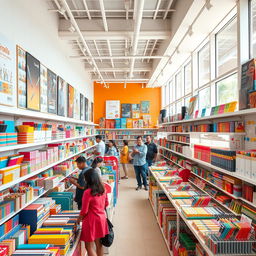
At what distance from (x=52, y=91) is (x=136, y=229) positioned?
377 centimetres

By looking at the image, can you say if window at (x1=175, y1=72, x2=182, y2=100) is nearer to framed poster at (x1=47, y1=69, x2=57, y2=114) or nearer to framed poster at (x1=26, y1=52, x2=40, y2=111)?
framed poster at (x1=47, y1=69, x2=57, y2=114)

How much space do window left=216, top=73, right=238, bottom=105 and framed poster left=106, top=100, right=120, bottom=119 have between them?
7302 millimetres

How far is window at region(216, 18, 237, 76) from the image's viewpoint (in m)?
4.22

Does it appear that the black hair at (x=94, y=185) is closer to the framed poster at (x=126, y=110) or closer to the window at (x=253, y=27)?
the window at (x=253, y=27)

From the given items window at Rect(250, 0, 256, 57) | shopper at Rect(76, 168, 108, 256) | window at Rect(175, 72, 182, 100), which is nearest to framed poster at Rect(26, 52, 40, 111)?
shopper at Rect(76, 168, 108, 256)

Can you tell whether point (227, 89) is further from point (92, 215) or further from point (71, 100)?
point (71, 100)

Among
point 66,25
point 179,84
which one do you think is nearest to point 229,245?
point 66,25

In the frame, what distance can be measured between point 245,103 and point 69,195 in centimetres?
332

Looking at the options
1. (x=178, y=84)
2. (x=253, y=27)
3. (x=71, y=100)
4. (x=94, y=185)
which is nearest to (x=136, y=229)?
Result: (x=94, y=185)

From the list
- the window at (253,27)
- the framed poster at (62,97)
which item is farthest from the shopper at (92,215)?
the window at (253,27)

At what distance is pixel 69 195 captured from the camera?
370 centimetres

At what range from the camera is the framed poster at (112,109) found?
38.3ft

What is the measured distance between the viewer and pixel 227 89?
4.47 metres

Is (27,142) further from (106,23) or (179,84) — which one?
(179,84)
